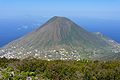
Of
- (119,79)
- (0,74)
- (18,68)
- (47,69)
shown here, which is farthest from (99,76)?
(0,74)

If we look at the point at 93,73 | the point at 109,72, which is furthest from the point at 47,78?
the point at 109,72

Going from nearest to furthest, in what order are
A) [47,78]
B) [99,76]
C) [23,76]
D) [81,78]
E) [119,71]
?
[23,76] → [47,78] → [81,78] → [99,76] → [119,71]

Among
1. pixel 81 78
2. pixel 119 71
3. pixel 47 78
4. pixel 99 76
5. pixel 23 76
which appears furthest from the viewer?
pixel 119 71

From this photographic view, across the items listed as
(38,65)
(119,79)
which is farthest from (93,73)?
(38,65)

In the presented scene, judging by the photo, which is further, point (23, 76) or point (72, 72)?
point (72, 72)

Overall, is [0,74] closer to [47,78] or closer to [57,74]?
[47,78]

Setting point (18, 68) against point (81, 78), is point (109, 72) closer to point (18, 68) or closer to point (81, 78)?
point (81, 78)

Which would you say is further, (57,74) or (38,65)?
(38,65)

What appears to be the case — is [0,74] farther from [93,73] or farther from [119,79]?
[119,79]
